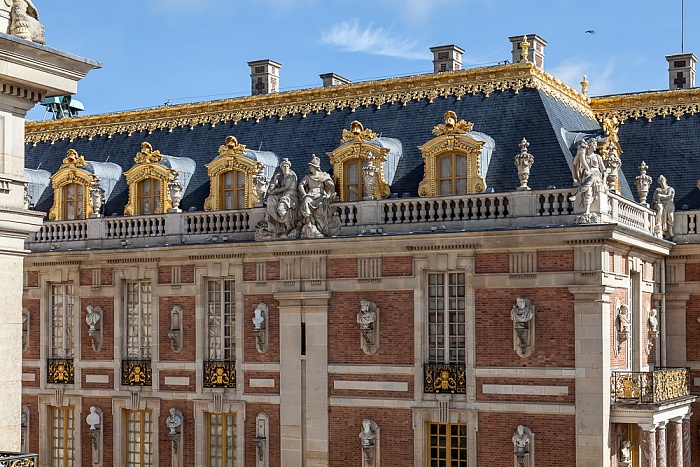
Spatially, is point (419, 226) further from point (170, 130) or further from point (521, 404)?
point (170, 130)

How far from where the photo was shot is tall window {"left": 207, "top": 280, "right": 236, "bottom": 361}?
3152 cm

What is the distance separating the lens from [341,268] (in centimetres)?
2977

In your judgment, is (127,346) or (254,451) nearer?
(254,451)

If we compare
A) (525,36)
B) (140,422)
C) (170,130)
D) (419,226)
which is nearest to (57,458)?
(140,422)

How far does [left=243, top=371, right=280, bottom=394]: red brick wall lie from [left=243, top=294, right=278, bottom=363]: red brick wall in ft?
1.06

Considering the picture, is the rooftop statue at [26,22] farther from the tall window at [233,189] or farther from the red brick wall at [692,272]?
the red brick wall at [692,272]

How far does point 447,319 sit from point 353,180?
4456 mm

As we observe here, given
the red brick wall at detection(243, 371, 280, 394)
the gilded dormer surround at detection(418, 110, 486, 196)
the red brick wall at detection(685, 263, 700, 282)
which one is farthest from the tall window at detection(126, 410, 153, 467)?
the red brick wall at detection(685, 263, 700, 282)

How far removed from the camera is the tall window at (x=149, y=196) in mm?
33281

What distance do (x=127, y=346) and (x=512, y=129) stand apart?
11855 millimetres

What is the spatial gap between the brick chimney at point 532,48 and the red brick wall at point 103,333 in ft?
42.3

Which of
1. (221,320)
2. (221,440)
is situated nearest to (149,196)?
(221,320)

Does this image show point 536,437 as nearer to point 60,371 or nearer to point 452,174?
point 452,174

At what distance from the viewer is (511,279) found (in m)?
27.7
